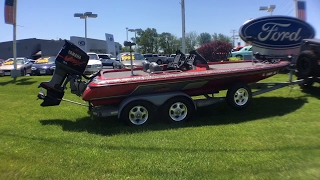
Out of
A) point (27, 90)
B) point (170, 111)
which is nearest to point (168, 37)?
point (27, 90)

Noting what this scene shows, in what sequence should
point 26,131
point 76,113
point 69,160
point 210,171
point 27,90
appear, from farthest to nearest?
point 27,90, point 76,113, point 26,131, point 69,160, point 210,171

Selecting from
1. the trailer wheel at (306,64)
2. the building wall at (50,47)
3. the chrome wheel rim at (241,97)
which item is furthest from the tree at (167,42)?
the chrome wheel rim at (241,97)

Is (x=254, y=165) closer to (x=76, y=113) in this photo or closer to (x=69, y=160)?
(x=69, y=160)

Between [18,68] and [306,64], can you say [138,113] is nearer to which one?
[306,64]

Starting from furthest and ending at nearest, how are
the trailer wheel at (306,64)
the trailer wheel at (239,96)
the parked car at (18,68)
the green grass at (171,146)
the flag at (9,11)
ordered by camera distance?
1. the parked car at (18,68)
2. the flag at (9,11)
3. the trailer wheel at (306,64)
4. the trailer wheel at (239,96)
5. the green grass at (171,146)

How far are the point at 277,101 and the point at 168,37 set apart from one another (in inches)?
3056

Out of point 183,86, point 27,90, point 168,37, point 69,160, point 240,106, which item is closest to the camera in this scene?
point 69,160

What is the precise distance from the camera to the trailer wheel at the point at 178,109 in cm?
646

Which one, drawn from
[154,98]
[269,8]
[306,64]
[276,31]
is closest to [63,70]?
[154,98]

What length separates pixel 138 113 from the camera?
252 inches

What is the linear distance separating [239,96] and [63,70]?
4.08 m

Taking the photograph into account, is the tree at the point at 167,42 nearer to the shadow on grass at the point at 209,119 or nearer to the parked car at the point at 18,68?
the parked car at the point at 18,68

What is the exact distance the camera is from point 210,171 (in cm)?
400

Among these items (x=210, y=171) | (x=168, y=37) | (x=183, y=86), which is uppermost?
(x=168, y=37)
